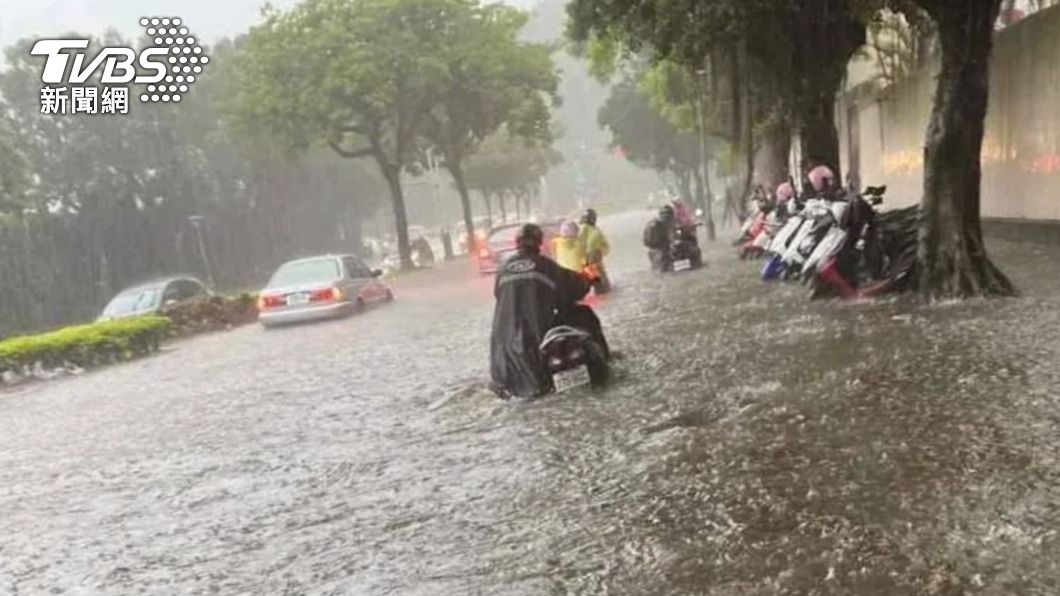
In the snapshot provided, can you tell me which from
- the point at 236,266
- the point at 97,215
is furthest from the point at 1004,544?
the point at 236,266

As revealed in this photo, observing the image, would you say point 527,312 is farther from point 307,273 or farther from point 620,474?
point 307,273

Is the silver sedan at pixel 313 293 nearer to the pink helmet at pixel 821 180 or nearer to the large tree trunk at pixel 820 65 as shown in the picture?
the large tree trunk at pixel 820 65

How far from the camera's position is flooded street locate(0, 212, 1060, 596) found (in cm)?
476

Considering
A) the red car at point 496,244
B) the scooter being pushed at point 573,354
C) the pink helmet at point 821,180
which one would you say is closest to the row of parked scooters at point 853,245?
the pink helmet at point 821,180

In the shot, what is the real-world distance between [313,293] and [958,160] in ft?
41.4

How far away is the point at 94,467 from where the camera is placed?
30.0 ft

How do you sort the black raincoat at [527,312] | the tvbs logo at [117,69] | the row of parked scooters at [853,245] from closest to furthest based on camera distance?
the black raincoat at [527,312], the row of parked scooters at [853,245], the tvbs logo at [117,69]

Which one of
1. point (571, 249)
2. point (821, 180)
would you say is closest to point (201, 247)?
point (571, 249)

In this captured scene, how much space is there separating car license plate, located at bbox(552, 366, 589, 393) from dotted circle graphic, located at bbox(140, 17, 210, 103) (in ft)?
83.0

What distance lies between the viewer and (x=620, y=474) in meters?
6.40

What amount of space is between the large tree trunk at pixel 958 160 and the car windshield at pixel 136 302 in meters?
16.2

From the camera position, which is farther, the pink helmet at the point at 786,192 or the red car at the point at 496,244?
the red car at the point at 496,244

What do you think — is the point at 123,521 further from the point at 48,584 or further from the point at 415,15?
the point at 415,15

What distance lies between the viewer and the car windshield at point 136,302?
74.6 feet
